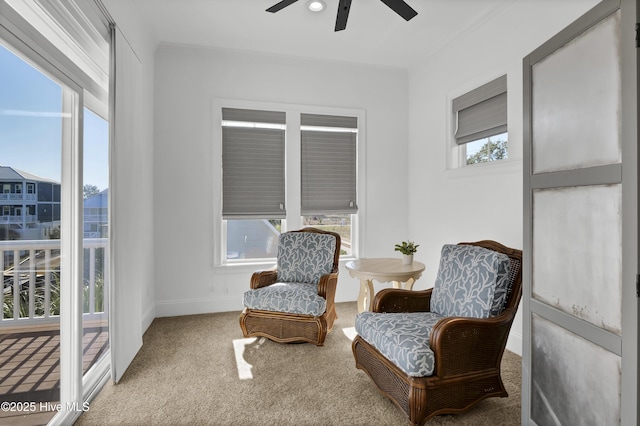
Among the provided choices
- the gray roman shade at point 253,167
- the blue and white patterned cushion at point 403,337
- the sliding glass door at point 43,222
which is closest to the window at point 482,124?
the blue and white patterned cushion at point 403,337

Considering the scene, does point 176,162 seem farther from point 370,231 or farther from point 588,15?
point 588,15

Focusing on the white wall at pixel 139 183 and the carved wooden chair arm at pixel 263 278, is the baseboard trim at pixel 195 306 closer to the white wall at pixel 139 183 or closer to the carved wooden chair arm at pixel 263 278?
the white wall at pixel 139 183

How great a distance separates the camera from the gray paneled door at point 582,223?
4.11 feet

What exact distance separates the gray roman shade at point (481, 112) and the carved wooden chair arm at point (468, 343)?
187 cm

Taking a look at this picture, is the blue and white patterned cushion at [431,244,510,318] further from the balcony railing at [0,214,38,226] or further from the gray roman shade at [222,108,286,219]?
the balcony railing at [0,214,38,226]

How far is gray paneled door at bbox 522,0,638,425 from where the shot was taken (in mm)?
1252

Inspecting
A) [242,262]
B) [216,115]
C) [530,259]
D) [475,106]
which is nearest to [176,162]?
[216,115]

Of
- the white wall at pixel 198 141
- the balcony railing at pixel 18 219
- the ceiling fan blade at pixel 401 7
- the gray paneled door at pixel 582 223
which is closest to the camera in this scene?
the gray paneled door at pixel 582 223

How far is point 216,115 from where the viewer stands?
3.94 metres

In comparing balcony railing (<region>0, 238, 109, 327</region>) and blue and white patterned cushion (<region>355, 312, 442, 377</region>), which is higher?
balcony railing (<region>0, 238, 109, 327</region>)

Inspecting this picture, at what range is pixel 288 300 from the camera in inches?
116

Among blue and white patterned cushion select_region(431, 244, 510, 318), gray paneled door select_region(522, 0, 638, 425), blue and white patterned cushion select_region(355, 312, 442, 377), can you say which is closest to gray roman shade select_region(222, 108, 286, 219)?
blue and white patterned cushion select_region(355, 312, 442, 377)

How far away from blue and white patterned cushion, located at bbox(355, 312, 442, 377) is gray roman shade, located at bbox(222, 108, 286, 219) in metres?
2.13

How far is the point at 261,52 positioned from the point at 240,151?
1.15m
